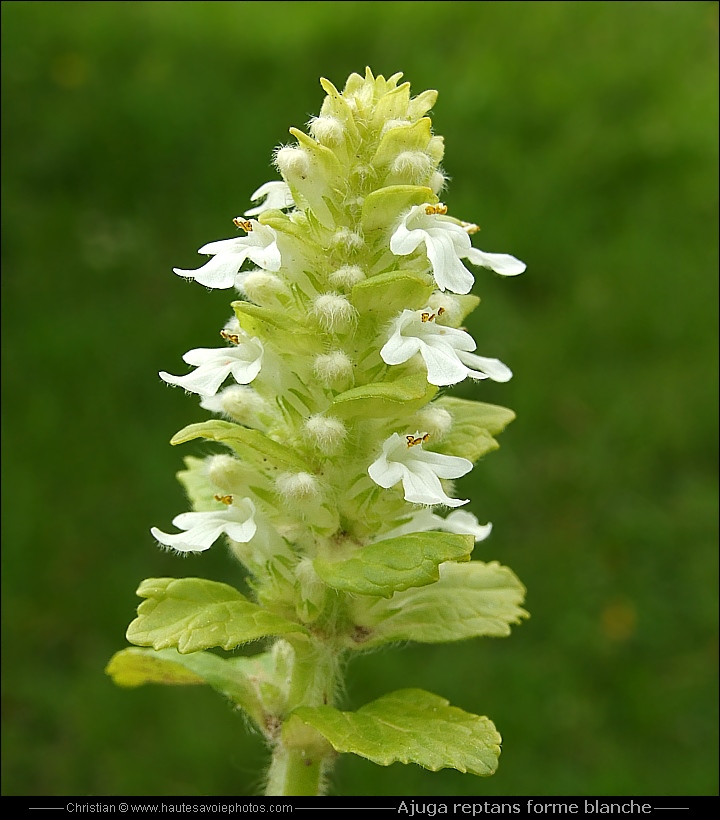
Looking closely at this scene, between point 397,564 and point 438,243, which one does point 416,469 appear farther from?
point 438,243

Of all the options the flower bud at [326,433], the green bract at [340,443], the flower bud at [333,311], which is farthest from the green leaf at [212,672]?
the flower bud at [333,311]

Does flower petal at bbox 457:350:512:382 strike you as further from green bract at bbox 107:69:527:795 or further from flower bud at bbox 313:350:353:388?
flower bud at bbox 313:350:353:388

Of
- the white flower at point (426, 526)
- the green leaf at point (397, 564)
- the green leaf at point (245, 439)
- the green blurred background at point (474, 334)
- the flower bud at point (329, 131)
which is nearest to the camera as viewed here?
the green leaf at point (397, 564)

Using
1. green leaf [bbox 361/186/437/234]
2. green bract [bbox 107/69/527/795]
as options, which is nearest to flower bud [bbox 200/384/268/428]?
green bract [bbox 107/69/527/795]

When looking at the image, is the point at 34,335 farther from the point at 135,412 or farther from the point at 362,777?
the point at 362,777

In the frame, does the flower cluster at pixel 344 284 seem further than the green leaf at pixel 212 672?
No

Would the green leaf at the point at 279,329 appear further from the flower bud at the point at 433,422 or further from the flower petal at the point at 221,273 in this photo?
the flower bud at the point at 433,422
